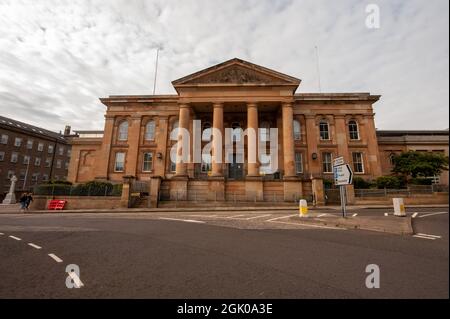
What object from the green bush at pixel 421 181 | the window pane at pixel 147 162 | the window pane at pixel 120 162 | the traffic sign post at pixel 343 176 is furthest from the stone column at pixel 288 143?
the window pane at pixel 120 162

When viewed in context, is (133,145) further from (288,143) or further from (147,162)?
(288,143)

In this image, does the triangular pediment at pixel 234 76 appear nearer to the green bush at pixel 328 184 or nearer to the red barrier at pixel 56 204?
the green bush at pixel 328 184

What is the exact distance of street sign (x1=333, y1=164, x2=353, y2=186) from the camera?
11195mm

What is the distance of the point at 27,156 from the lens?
1964 inches

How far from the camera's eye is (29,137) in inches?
1999

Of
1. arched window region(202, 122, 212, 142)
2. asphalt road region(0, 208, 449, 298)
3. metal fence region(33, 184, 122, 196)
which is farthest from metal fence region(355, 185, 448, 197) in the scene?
metal fence region(33, 184, 122, 196)

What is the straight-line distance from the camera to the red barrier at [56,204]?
2252cm

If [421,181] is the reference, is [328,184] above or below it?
below

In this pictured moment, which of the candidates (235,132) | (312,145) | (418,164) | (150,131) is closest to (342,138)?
(312,145)

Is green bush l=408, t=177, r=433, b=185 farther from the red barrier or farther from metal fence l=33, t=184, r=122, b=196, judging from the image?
the red barrier

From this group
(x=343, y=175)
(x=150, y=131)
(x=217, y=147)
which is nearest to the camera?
(x=343, y=175)

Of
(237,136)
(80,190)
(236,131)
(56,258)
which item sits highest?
(236,131)

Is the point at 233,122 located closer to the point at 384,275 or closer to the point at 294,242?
the point at 294,242

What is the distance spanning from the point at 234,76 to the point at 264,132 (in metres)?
7.93
